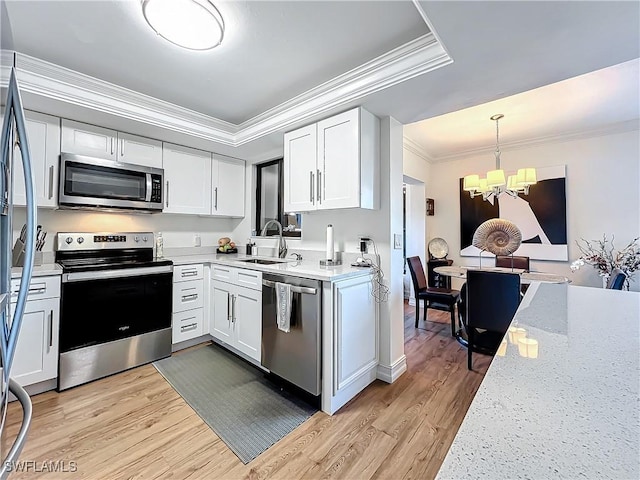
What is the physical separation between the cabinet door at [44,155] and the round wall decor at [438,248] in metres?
5.02

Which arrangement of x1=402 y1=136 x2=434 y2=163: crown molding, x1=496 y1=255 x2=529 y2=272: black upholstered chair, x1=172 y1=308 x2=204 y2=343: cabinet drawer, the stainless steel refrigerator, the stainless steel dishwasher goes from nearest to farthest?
the stainless steel refrigerator, the stainless steel dishwasher, x1=172 y1=308 x2=204 y2=343: cabinet drawer, x1=496 y1=255 x2=529 y2=272: black upholstered chair, x1=402 y1=136 x2=434 y2=163: crown molding

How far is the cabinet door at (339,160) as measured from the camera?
2.20 metres

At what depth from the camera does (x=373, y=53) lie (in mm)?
1860

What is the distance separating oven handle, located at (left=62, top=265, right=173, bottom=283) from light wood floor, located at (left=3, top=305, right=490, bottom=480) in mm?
868

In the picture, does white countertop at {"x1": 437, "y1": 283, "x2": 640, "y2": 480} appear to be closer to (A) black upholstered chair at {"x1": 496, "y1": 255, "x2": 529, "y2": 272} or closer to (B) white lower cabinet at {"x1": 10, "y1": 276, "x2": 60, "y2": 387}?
(B) white lower cabinet at {"x1": 10, "y1": 276, "x2": 60, "y2": 387}

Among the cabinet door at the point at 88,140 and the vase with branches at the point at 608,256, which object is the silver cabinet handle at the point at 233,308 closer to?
the cabinet door at the point at 88,140

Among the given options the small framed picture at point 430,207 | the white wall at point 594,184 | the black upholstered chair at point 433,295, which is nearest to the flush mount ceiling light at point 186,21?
the black upholstered chair at point 433,295

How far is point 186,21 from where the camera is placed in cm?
153

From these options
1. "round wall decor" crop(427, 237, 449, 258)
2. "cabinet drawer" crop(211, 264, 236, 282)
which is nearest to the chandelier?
"round wall decor" crop(427, 237, 449, 258)

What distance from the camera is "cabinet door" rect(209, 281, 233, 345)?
2.76 metres

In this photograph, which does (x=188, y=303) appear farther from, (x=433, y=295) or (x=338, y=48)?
(x=433, y=295)

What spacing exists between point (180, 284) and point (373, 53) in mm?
2692

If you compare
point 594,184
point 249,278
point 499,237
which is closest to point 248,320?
point 249,278

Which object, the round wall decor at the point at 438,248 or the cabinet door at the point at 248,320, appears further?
the round wall decor at the point at 438,248
